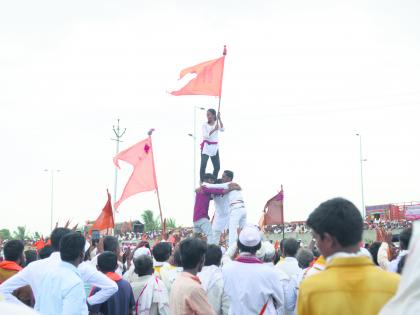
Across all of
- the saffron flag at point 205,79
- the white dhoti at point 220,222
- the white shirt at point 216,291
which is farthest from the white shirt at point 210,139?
the white shirt at point 216,291

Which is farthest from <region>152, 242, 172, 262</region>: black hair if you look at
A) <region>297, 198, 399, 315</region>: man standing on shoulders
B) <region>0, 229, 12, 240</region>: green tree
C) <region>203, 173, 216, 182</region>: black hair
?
<region>0, 229, 12, 240</region>: green tree

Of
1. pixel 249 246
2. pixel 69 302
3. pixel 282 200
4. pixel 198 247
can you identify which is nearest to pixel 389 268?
pixel 249 246

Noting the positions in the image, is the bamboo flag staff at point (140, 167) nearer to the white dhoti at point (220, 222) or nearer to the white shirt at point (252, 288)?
the white dhoti at point (220, 222)

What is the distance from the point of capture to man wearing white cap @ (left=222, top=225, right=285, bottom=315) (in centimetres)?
583

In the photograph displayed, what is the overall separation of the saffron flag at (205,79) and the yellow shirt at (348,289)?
35.0 feet

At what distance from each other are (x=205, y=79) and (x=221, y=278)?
7987 mm

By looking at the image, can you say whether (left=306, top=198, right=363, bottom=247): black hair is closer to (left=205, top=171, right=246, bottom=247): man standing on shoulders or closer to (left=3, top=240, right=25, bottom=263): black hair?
(left=3, top=240, right=25, bottom=263): black hair

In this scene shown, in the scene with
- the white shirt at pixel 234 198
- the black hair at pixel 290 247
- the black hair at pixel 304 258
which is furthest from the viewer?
the white shirt at pixel 234 198

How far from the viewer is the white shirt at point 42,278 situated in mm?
5761

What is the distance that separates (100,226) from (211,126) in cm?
330

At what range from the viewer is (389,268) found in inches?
288

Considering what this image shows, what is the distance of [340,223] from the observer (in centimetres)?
349

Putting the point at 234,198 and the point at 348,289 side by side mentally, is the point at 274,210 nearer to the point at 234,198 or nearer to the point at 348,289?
the point at 234,198

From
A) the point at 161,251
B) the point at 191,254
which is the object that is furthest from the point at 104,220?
the point at 191,254
